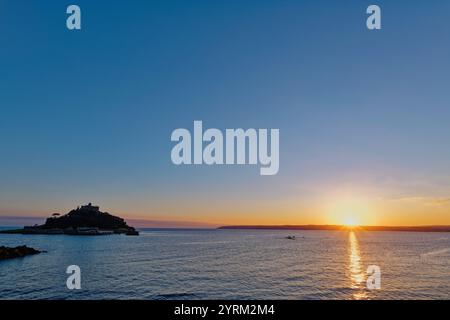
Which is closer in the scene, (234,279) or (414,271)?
(234,279)

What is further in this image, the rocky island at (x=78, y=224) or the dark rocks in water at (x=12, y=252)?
the rocky island at (x=78, y=224)

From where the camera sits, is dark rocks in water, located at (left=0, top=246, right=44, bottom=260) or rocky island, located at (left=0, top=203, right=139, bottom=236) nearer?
dark rocks in water, located at (left=0, top=246, right=44, bottom=260)

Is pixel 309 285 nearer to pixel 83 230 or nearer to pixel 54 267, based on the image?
pixel 54 267

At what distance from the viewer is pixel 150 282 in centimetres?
3900

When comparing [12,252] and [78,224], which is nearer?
[12,252]
